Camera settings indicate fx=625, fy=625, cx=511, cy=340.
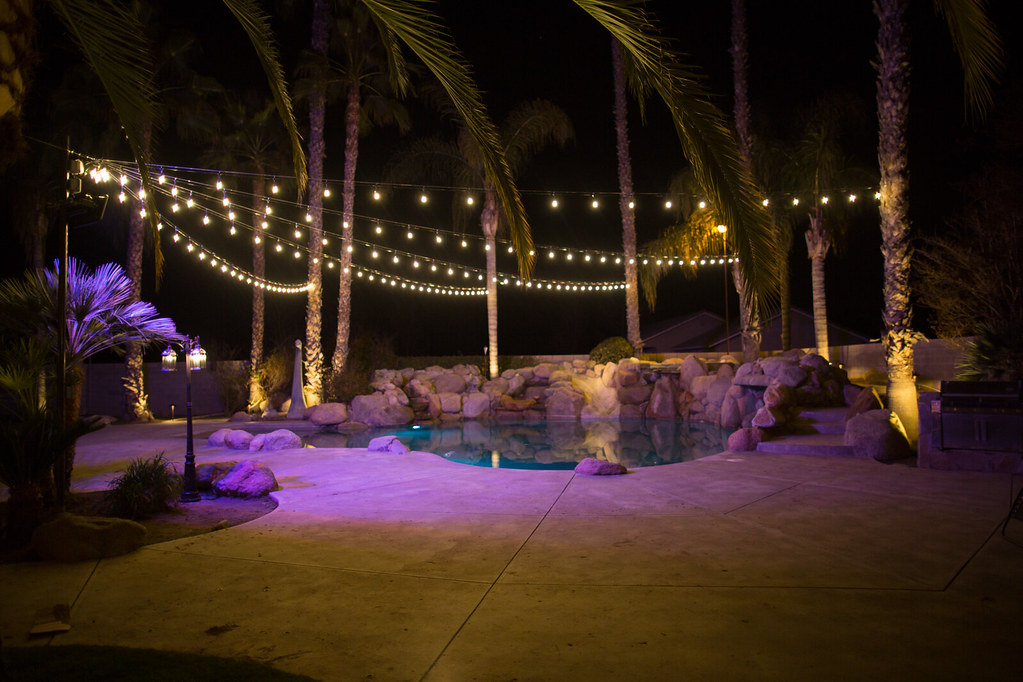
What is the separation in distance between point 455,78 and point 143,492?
5.05m

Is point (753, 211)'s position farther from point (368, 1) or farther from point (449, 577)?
point (449, 577)

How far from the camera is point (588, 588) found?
3.80 metres

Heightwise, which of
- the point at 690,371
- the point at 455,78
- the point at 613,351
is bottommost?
the point at 690,371

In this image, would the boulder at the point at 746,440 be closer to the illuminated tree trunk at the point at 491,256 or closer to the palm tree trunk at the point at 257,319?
the illuminated tree trunk at the point at 491,256

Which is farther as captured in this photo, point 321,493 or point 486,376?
point 486,376

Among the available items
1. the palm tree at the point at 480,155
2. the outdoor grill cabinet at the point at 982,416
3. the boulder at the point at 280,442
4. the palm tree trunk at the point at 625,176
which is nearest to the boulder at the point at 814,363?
the outdoor grill cabinet at the point at 982,416

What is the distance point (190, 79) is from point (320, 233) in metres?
5.34

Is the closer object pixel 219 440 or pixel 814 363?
pixel 219 440

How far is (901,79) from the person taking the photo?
945 cm

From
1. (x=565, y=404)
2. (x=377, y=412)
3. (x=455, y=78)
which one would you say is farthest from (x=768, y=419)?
(x=377, y=412)

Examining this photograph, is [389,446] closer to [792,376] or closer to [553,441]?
[553,441]

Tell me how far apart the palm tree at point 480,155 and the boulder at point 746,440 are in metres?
12.3

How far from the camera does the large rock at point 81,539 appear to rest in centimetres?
451

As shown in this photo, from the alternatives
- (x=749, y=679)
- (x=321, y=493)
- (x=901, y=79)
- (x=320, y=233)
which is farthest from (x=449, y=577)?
Answer: (x=320, y=233)
